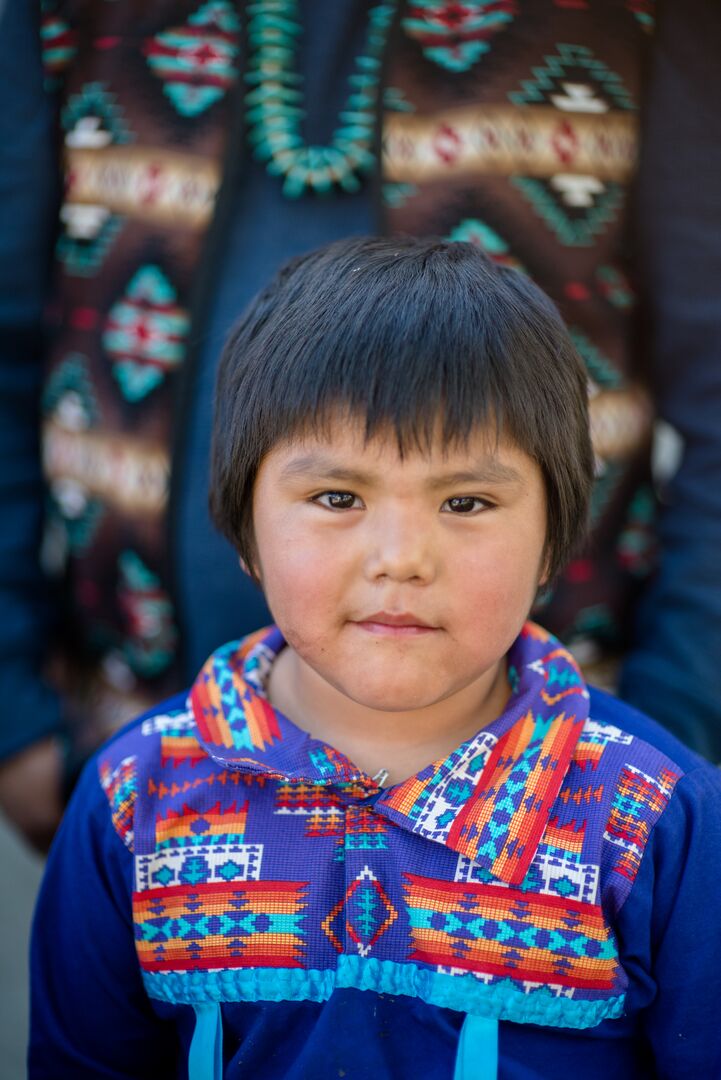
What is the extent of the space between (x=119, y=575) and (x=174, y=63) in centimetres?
73

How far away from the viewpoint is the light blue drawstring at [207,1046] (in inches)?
45.0

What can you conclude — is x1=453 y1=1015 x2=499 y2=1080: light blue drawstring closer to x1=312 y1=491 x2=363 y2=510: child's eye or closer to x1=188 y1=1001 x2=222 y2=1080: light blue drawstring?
x1=188 y1=1001 x2=222 y2=1080: light blue drawstring

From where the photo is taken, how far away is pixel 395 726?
124cm

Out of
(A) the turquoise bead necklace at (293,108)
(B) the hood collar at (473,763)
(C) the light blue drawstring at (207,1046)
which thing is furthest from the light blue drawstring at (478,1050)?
(A) the turquoise bead necklace at (293,108)

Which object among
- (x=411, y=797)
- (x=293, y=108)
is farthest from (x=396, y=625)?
(x=293, y=108)

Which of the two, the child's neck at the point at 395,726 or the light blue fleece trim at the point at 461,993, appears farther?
the child's neck at the point at 395,726

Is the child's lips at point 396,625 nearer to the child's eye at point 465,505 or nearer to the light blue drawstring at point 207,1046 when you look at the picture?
the child's eye at point 465,505

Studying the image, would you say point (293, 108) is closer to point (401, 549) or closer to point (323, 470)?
point (323, 470)

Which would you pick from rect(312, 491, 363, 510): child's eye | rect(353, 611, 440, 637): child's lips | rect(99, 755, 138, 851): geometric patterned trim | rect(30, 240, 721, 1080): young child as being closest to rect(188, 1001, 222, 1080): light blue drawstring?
rect(30, 240, 721, 1080): young child

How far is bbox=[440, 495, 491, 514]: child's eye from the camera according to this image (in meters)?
1.10

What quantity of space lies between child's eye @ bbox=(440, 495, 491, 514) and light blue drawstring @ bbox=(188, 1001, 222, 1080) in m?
0.58

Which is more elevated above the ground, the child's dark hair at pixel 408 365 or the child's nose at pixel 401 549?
the child's dark hair at pixel 408 365

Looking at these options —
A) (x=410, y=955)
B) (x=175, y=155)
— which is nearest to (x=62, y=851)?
(x=410, y=955)

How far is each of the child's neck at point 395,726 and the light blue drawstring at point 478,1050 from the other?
0.26 meters
